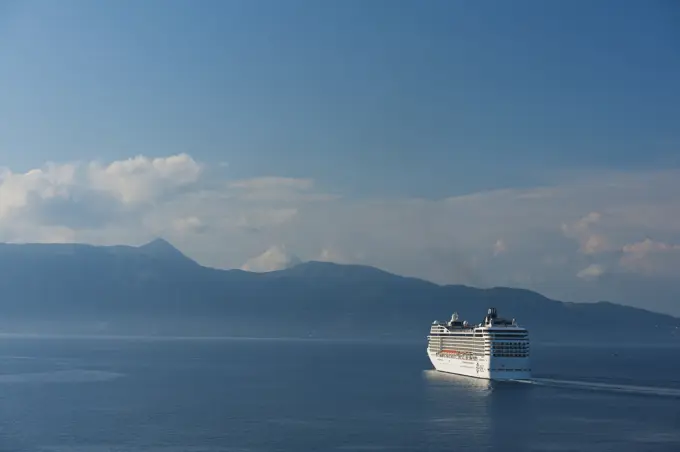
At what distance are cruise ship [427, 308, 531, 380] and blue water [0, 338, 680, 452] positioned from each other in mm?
1551

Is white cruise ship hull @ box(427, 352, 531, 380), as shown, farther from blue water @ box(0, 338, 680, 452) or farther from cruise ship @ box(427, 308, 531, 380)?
blue water @ box(0, 338, 680, 452)

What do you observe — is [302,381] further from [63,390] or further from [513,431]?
[513,431]

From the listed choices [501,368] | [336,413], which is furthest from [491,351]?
[336,413]

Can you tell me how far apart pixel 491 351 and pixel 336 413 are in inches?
972

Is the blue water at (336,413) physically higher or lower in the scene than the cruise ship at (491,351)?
lower

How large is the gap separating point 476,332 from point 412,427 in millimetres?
33303

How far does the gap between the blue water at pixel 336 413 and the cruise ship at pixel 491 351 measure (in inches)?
61.0

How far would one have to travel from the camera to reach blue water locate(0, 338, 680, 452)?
47.1 metres

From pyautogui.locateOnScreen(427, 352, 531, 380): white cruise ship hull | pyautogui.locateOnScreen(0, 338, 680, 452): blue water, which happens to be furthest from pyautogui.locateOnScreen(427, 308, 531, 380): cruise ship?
pyautogui.locateOnScreen(0, 338, 680, 452): blue water

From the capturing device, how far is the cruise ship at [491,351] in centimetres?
7869

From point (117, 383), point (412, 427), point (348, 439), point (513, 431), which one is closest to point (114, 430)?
point (348, 439)

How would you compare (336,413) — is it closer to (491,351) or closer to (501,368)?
(501,368)

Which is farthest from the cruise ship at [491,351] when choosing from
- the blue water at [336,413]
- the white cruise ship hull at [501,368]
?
the blue water at [336,413]

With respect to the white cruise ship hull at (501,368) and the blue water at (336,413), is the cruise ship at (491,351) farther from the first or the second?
the blue water at (336,413)
